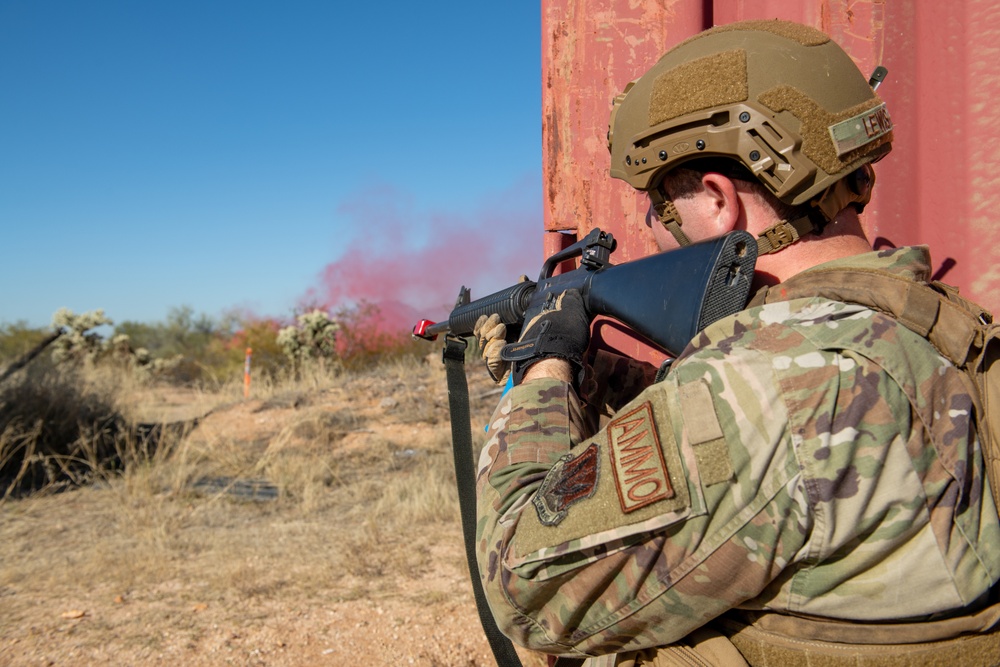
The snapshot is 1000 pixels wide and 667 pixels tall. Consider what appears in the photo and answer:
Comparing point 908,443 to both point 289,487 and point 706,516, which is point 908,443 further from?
point 289,487

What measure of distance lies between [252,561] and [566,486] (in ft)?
10.7

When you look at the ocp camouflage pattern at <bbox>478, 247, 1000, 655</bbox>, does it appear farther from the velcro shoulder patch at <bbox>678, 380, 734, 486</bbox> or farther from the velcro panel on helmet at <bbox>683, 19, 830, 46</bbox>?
the velcro panel on helmet at <bbox>683, 19, 830, 46</bbox>

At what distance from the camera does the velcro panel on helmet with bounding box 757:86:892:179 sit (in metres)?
1.29

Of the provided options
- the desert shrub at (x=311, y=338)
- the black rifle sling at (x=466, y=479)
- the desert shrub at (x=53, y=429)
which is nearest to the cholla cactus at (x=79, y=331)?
the desert shrub at (x=311, y=338)

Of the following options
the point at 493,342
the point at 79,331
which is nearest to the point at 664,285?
the point at 493,342

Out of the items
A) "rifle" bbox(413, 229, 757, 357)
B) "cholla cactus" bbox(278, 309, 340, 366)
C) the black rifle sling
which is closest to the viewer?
"rifle" bbox(413, 229, 757, 357)

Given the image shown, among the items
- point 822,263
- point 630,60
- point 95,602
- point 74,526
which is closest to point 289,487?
point 74,526

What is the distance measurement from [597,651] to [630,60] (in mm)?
1476

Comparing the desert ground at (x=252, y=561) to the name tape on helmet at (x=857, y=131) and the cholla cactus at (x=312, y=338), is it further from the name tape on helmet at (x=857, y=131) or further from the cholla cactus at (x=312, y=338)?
the cholla cactus at (x=312, y=338)

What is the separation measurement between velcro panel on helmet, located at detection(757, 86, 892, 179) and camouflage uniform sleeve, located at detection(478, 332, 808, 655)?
46 centimetres

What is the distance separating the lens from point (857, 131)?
4.33 feet

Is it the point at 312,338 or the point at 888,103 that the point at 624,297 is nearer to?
the point at 888,103

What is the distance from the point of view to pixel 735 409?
1.04 metres

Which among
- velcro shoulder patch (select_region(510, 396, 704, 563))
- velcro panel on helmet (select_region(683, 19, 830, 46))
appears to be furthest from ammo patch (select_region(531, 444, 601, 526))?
velcro panel on helmet (select_region(683, 19, 830, 46))
